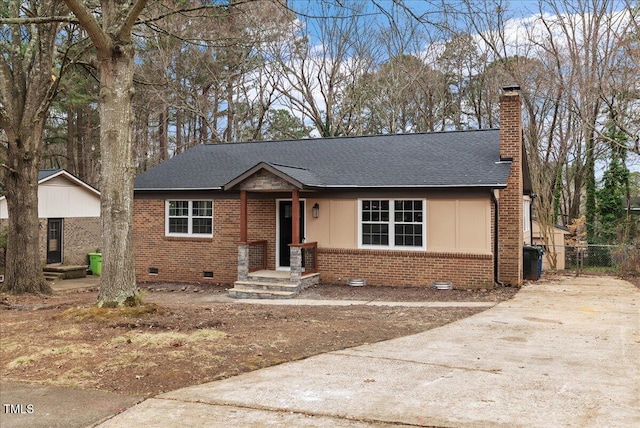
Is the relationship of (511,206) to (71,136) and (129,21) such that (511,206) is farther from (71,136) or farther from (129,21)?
(71,136)

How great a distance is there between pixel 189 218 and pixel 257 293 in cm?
410

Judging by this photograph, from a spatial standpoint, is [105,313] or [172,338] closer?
[172,338]

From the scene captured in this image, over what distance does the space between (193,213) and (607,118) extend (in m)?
20.5

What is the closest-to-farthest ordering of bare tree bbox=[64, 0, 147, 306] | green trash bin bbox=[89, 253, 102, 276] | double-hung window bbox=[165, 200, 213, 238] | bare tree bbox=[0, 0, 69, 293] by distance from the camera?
bare tree bbox=[64, 0, 147, 306]
bare tree bbox=[0, 0, 69, 293]
double-hung window bbox=[165, 200, 213, 238]
green trash bin bbox=[89, 253, 102, 276]

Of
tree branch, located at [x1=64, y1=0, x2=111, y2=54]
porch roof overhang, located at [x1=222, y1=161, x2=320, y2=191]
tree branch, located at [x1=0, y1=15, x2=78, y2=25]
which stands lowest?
porch roof overhang, located at [x1=222, y1=161, x2=320, y2=191]

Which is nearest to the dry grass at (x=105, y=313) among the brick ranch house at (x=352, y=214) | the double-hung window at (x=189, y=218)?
the brick ranch house at (x=352, y=214)

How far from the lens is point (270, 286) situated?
13.4m

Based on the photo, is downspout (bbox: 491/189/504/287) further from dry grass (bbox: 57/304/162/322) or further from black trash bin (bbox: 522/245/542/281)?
dry grass (bbox: 57/304/162/322)

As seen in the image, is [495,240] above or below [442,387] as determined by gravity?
above

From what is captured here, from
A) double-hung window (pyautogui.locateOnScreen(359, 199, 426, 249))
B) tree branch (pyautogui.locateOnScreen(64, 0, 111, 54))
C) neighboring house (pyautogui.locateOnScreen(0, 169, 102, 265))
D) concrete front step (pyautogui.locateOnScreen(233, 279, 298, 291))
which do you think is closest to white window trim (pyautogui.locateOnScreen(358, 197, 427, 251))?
double-hung window (pyautogui.locateOnScreen(359, 199, 426, 249))

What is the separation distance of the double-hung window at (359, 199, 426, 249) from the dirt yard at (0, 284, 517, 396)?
3.26 m

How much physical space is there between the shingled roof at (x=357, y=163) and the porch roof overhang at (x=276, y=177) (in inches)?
2.1

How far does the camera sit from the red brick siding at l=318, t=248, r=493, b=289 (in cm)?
1270

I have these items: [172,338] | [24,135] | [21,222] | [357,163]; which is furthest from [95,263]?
[172,338]
